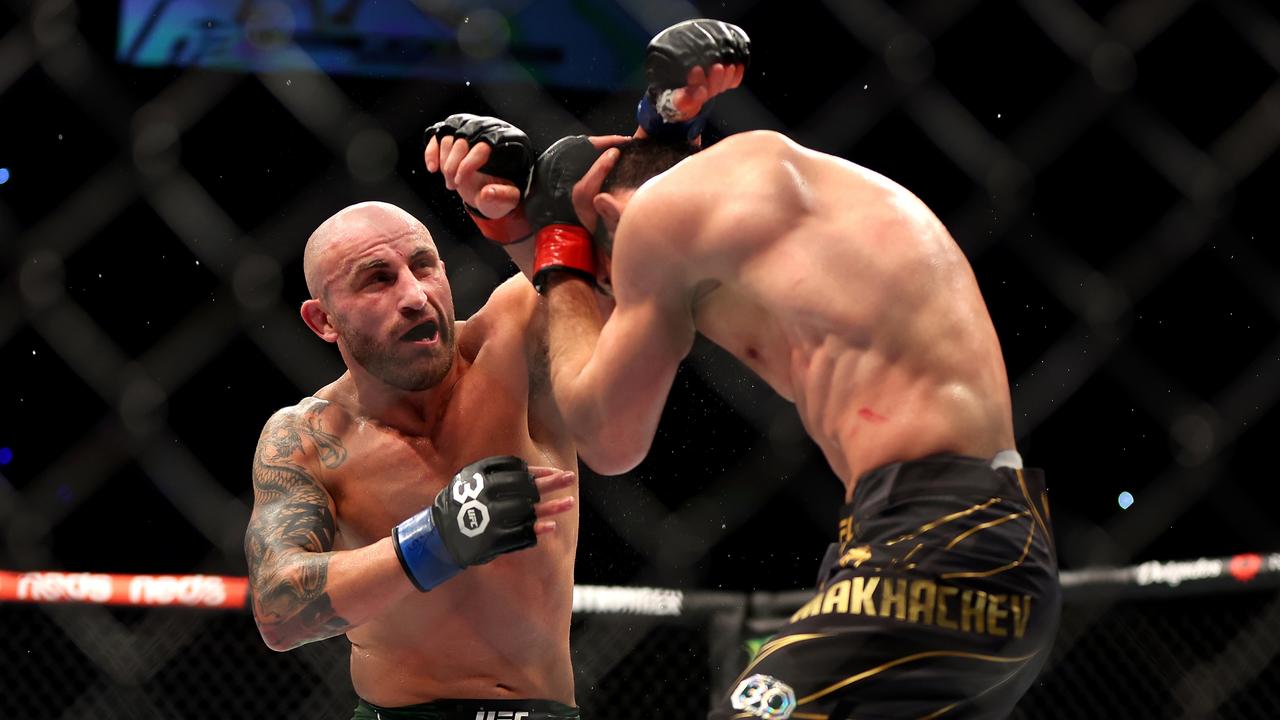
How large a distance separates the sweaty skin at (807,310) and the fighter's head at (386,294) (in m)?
0.34

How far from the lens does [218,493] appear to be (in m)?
3.45

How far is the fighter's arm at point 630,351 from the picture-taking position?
4.94 feet

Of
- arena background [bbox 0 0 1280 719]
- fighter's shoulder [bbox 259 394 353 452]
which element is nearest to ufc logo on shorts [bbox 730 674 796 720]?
fighter's shoulder [bbox 259 394 353 452]

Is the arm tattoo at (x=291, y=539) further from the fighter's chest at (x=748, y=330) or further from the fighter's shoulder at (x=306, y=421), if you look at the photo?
the fighter's chest at (x=748, y=330)

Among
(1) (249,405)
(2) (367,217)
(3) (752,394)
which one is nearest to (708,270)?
(2) (367,217)

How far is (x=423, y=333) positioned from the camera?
6.21 feet

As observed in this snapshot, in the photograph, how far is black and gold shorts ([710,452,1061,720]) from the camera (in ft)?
4.17

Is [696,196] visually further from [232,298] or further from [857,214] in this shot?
[232,298]

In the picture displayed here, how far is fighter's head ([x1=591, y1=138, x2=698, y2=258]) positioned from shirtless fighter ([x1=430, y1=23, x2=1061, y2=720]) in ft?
0.55

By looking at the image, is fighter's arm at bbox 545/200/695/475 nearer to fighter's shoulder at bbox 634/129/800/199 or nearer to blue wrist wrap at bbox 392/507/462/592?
fighter's shoulder at bbox 634/129/800/199

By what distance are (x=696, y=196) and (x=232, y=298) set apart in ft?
8.25

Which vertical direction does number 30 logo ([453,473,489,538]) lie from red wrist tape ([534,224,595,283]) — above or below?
below

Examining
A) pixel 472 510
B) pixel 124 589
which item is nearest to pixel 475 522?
pixel 472 510

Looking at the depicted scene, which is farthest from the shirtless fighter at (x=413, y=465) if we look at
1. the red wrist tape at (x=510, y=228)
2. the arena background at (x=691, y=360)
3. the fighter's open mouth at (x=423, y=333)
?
the arena background at (x=691, y=360)
